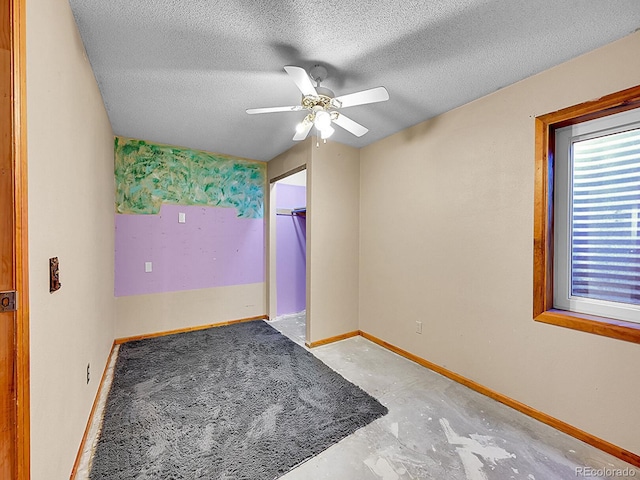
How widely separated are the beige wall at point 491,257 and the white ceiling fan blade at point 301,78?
1.37 metres

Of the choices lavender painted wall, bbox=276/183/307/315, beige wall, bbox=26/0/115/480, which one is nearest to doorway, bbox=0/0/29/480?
beige wall, bbox=26/0/115/480

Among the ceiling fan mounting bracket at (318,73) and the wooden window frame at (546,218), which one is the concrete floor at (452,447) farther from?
the ceiling fan mounting bracket at (318,73)

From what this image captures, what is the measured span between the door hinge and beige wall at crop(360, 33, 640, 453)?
8.26ft

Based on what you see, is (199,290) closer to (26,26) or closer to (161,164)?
(161,164)

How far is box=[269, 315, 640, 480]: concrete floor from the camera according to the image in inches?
54.5

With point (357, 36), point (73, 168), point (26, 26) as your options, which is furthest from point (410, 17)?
point (73, 168)

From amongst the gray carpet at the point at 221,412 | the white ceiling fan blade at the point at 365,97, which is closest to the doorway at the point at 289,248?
the gray carpet at the point at 221,412

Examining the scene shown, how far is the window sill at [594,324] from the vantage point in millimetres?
1465

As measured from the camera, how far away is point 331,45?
5.01 ft

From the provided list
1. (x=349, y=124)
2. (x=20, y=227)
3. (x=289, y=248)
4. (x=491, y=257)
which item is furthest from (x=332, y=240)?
(x=20, y=227)

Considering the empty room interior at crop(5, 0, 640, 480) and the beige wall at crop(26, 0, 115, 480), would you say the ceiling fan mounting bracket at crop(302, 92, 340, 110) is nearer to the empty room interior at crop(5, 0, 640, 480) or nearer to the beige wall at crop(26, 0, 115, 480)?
the empty room interior at crop(5, 0, 640, 480)

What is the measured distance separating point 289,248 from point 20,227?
3284mm

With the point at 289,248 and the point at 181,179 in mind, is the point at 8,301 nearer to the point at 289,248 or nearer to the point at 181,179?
the point at 181,179

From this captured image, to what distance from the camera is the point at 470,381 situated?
7.06ft
